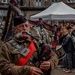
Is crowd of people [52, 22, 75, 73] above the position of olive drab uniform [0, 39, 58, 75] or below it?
below

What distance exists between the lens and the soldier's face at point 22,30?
3766 mm

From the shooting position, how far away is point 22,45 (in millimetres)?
3754

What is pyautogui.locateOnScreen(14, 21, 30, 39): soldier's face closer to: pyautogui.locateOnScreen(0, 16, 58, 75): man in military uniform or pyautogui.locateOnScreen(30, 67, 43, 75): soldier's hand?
pyautogui.locateOnScreen(0, 16, 58, 75): man in military uniform

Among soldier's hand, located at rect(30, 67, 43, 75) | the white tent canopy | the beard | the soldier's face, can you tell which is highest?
the soldier's face

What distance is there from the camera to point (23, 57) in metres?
3.70

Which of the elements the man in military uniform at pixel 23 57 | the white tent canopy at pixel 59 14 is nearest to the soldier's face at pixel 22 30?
the man in military uniform at pixel 23 57

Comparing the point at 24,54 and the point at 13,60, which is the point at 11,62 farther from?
the point at 24,54

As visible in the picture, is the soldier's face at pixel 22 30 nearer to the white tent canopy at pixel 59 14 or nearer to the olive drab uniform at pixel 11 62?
the olive drab uniform at pixel 11 62

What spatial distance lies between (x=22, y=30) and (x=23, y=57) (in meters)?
0.35

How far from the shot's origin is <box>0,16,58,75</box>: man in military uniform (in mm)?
3527

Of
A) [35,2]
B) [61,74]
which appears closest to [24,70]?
[61,74]

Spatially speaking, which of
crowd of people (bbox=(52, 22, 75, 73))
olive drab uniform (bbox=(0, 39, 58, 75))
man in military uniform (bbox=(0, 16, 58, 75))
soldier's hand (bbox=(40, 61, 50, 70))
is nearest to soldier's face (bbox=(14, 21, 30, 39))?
man in military uniform (bbox=(0, 16, 58, 75))

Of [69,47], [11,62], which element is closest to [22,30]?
[11,62]

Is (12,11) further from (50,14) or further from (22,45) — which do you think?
(50,14)
